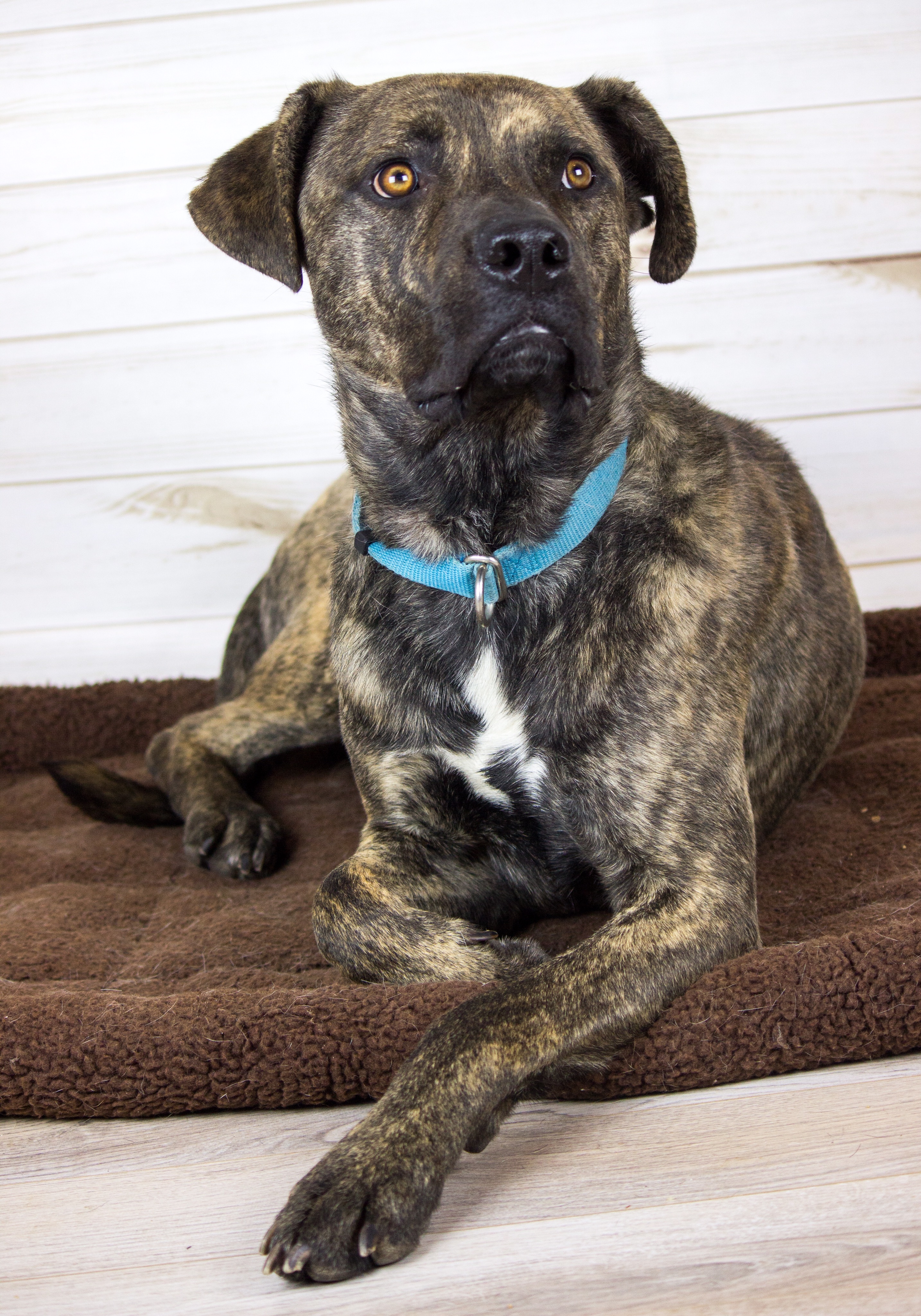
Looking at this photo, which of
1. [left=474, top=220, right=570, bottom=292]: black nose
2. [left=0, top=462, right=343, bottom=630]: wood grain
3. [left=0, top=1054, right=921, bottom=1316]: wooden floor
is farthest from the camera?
[left=0, top=462, right=343, bottom=630]: wood grain

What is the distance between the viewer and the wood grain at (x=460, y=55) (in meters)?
3.51

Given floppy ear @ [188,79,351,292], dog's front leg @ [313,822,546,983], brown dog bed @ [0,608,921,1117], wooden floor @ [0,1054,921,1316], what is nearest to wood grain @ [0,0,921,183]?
floppy ear @ [188,79,351,292]

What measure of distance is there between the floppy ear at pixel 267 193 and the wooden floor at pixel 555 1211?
145 centimetres

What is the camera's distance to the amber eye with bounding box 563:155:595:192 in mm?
2098

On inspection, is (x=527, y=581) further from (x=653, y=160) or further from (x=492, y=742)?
(x=653, y=160)

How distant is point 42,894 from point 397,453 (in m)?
1.24

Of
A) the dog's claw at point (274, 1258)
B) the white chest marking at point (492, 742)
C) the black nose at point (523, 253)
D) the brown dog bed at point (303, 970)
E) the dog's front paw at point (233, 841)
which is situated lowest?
the dog's front paw at point (233, 841)

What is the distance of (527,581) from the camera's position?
214cm

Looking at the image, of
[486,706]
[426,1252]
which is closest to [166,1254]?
[426,1252]

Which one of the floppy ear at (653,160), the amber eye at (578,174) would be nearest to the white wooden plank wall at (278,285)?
the floppy ear at (653,160)

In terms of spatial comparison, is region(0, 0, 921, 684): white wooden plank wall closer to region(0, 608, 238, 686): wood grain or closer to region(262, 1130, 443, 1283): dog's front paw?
region(0, 608, 238, 686): wood grain

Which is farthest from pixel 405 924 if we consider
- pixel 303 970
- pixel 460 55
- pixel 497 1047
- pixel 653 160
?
pixel 460 55

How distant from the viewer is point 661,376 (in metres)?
3.75

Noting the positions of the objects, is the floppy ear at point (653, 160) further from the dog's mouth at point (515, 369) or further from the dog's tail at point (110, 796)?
the dog's tail at point (110, 796)
